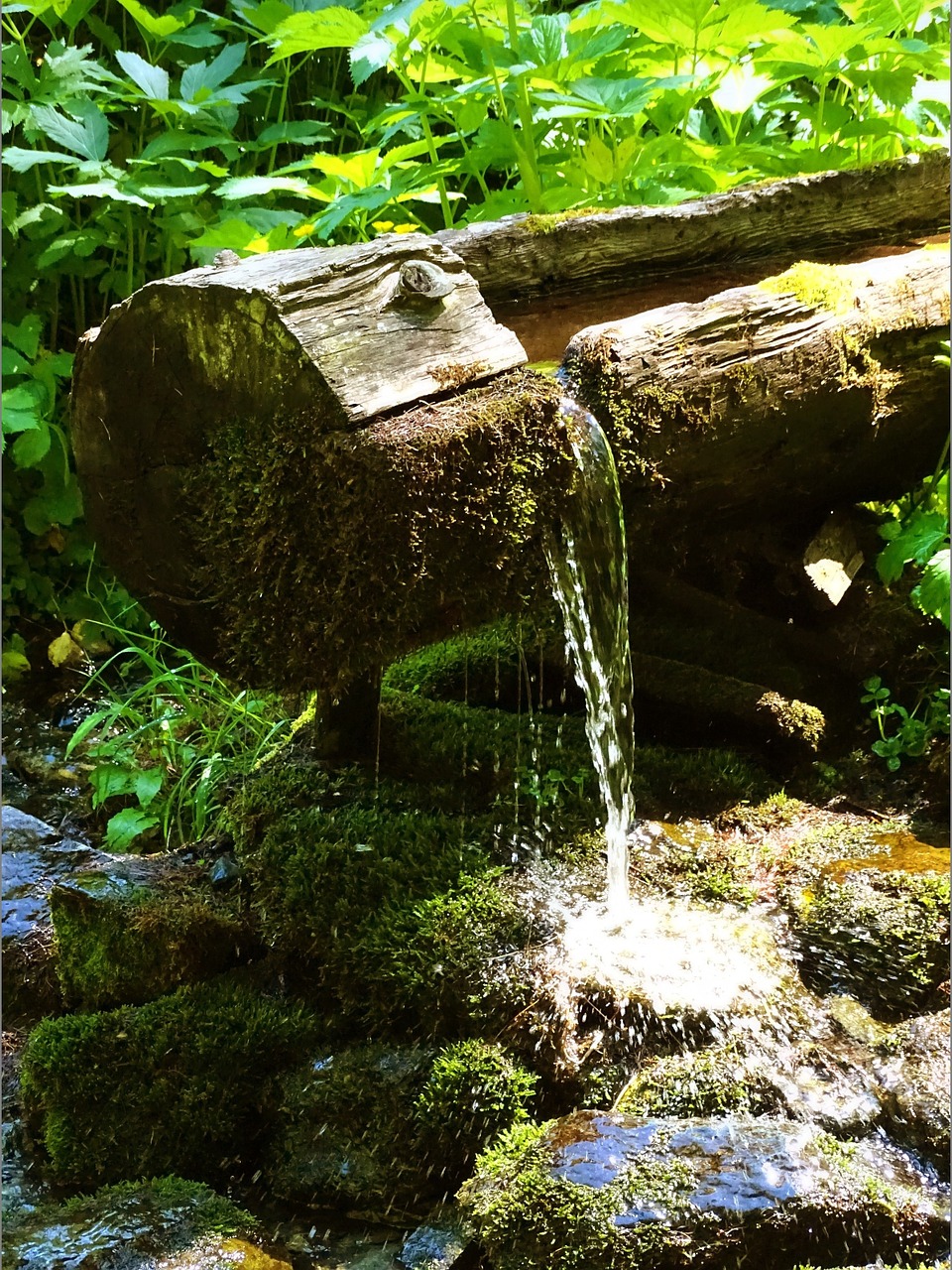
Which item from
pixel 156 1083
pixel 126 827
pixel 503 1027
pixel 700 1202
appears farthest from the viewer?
pixel 126 827

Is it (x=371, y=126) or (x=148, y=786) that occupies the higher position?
(x=371, y=126)

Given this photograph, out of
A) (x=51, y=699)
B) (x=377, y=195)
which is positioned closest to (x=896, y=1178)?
(x=377, y=195)

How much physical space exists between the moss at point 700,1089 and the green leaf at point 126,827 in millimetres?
1690

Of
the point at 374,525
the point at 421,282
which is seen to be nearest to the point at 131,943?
the point at 374,525

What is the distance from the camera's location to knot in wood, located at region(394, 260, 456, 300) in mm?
1919

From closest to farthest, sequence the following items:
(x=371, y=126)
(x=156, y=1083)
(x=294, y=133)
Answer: (x=156, y=1083) → (x=371, y=126) → (x=294, y=133)

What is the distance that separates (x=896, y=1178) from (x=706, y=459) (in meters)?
1.44

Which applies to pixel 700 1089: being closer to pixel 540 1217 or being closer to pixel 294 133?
pixel 540 1217

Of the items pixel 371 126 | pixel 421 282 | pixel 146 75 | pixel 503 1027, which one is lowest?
pixel 503 1027

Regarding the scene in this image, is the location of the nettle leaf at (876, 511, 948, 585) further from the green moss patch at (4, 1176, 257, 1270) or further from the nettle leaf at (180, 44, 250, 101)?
the nettle leaf at (180, 44, 250, 101)

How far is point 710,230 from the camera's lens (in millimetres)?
2709

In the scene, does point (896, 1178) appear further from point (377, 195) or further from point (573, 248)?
point (377, 195)

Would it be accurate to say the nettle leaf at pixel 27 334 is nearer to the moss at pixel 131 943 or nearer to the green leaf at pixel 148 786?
the green leaf at pixel 148 786

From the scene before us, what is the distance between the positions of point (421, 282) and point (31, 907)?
191 cm
